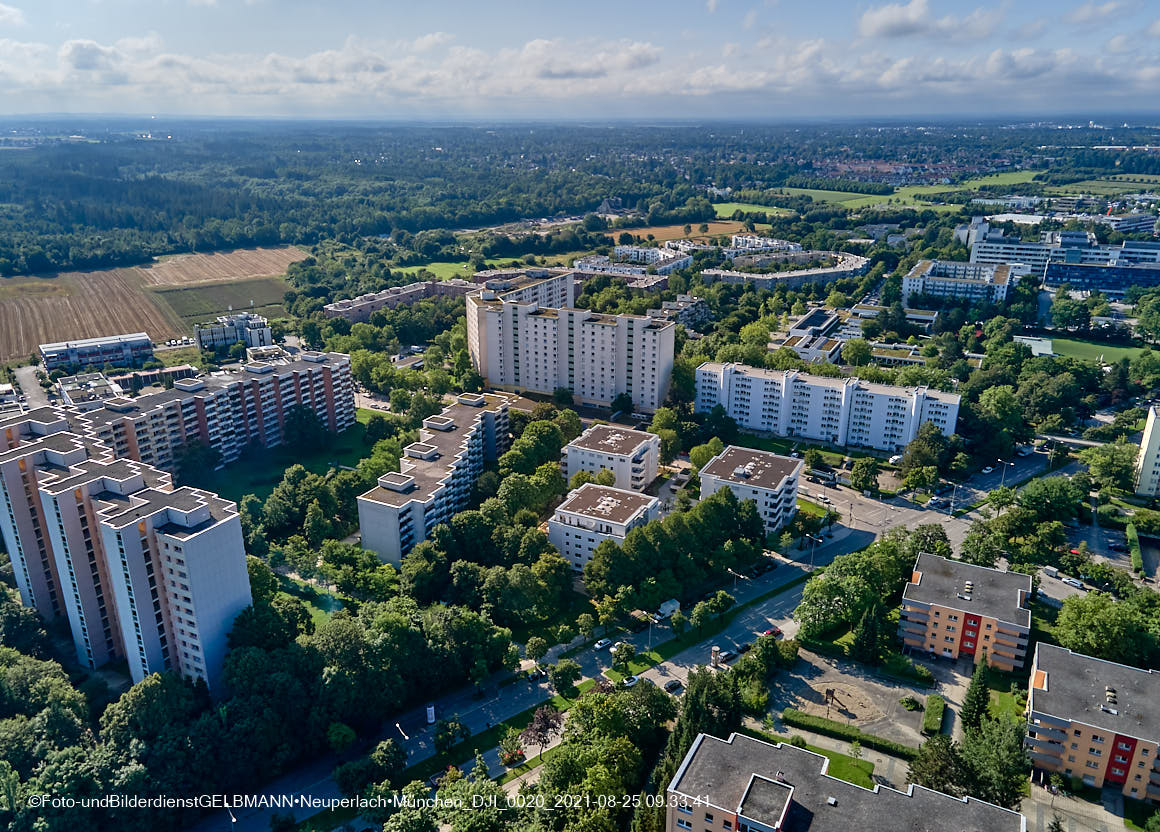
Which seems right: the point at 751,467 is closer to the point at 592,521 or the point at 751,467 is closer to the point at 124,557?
the point at 592,521

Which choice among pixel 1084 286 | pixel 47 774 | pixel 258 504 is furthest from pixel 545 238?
pixel 47 774

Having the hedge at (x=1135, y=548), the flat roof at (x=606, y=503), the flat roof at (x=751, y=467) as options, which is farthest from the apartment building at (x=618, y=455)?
the hedge at (x=1135, y=548)

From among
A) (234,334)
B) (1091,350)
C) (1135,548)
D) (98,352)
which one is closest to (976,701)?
(1135,548)

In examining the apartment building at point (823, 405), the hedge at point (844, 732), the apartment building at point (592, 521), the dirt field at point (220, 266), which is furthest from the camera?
the dirt field at point (220, 266)

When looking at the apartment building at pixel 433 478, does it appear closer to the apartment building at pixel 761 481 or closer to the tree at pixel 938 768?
the apartment building at pixel 761 481

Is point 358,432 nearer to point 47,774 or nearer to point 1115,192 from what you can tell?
point 47,774

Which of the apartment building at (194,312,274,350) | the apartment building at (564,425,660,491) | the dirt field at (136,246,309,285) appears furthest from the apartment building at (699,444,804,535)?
the dirt field at (136,246,309,285)
